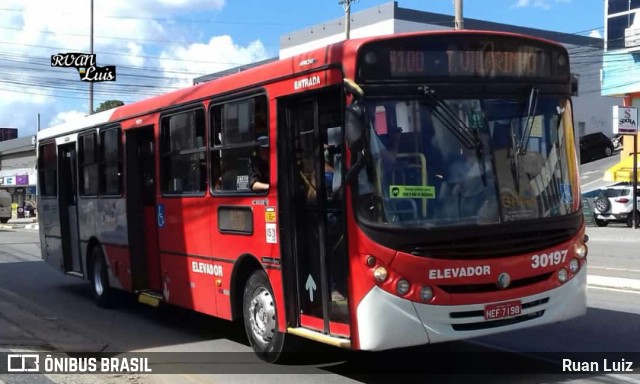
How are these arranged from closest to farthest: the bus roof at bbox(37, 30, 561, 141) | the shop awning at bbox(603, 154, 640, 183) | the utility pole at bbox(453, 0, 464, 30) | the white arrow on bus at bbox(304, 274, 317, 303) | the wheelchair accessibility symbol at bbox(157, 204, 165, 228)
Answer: the bus roof at bbox(37, 30, 561, 141), the white arrow on bus at bbox(304, 274, 317, 303), the wheelchair accessibility symbol at bbox(157, 204, 165, 228), the utility pole at bbox(453, 0, 464, 30), the shop awning at bbox(603, 154, 640, 183)

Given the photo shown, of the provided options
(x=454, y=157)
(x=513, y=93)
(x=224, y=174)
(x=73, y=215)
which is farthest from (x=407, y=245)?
(x=73, y=215)

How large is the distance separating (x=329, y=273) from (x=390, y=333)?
0.93 metres

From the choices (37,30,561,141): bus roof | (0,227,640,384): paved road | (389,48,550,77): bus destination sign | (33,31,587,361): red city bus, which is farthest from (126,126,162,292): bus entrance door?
(389,48,550,77): bus destination sign

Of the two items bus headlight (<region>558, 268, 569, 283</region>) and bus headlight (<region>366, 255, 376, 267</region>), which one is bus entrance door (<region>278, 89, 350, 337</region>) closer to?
bus headlight (<region>366, 255, 376, 267</region>)

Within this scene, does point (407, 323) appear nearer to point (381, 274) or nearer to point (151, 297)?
point (381, 274)

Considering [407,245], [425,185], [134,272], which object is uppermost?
[425,185]

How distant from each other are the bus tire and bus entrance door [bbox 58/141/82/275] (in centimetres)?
608

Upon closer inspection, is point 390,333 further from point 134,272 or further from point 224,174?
point 134,272

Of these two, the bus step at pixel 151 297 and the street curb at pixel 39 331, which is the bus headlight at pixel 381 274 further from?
the bus step at pixel 151 297

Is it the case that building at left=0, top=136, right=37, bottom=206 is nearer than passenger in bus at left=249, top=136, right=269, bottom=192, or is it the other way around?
passenger in bus at left=249, top=136, right=269, bottom=192

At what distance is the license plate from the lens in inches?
224

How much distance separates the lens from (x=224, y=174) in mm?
7742

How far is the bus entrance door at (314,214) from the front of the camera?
6.05m

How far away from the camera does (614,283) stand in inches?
452
